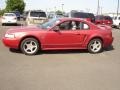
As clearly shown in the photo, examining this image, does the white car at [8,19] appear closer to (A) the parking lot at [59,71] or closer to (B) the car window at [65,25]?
(A) the parking lot at [59,71]

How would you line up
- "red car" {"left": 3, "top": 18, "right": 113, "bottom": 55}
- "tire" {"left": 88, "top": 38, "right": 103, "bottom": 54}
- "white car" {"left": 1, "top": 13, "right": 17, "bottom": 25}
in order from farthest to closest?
1. "white car" {"left": 1, "top": 13, "right": 17, "bottom": 25}
2. "tire" {"left": 88, "top": 38, "right": 103, "bottom": 54}
3. "red car" {"left": 3, "top": 18, "right": 113, "bottom": 55}

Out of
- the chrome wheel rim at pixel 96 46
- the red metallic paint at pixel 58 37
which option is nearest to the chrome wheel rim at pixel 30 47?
the red metallic paint at pixel 58 37

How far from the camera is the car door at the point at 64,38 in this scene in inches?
438

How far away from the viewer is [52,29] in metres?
11.2

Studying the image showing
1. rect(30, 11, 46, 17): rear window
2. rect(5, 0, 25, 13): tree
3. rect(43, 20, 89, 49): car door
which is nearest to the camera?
rect(43, 20, 89, 49): car door

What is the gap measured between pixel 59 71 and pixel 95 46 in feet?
13.0

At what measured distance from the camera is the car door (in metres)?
11.1

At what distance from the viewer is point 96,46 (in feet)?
39.2

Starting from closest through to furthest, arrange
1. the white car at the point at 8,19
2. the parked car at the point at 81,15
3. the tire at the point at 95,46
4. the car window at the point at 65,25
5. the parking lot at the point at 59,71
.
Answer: the parking lot at the point at 59,71 → the car window at the point at 65,25 → the tire at the point at 95,46 → the parked car at the point at 81,15 → the white car at the point at 8,19

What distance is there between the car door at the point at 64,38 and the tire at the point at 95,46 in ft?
1.48

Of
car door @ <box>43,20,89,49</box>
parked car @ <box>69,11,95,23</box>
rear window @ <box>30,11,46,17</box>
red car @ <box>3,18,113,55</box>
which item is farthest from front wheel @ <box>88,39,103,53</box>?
parked car @ <box>69,11,95,23</box>

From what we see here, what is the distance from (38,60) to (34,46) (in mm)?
1270

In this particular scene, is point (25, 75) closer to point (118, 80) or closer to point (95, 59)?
point (118, 80)

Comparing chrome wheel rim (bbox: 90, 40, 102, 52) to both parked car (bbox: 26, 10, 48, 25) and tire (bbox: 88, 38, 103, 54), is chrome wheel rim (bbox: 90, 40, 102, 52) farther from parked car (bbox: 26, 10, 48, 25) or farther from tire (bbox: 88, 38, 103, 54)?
parked car (bbox: 26, 10, 48, 25)
